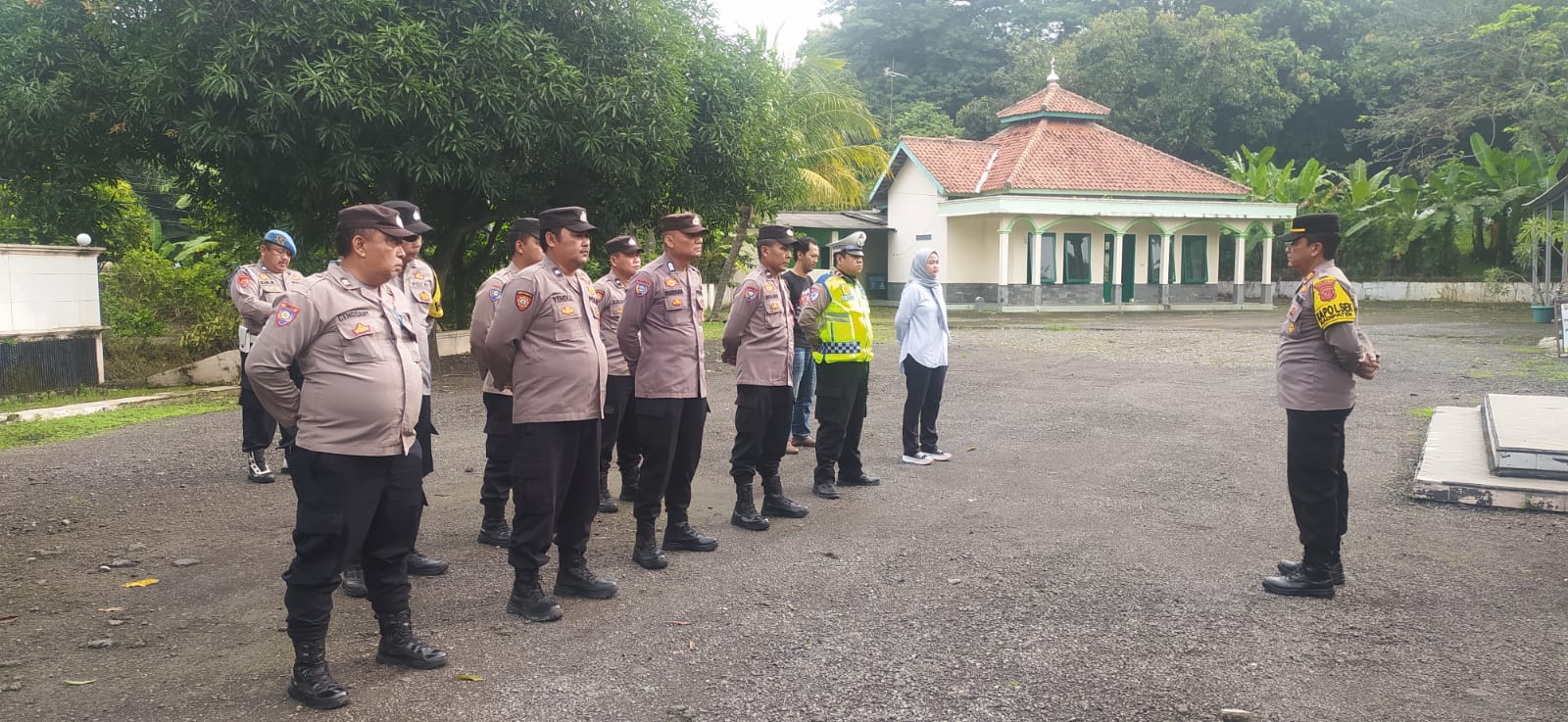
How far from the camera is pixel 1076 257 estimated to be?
104 ft

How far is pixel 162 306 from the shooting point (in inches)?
606

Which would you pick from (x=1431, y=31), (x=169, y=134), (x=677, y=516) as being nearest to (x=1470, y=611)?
(x=677, y=516)

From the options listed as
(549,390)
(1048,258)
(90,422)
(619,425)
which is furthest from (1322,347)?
(1048,258)

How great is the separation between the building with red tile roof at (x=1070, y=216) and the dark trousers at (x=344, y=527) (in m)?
26.8

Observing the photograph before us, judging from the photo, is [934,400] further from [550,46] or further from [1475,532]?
[550,46]

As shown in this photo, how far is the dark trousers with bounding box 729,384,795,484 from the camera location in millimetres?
6195

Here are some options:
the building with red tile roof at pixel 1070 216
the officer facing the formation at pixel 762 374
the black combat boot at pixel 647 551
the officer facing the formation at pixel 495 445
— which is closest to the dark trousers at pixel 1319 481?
the officer facing the formation at pixel 762 374

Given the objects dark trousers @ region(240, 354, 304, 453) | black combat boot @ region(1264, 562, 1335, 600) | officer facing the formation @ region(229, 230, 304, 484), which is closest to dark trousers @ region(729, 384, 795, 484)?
officer facing the formation @ region(229, 230, 304, 484)

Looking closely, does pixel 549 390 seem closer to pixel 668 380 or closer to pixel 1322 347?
pixel 668 380

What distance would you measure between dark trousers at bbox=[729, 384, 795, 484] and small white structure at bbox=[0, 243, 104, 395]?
1035 centimetres

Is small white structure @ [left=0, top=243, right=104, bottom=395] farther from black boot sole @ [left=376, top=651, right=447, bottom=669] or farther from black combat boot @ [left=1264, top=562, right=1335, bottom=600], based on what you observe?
black combat boot @ [left=1264, top=562, right=1335, bottom=600]

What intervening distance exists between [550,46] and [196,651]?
872 cm

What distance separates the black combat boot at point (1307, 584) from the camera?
4.84 metres

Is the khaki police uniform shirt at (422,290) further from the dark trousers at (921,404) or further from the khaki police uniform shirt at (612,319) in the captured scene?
the dark trousers at (921,404)
